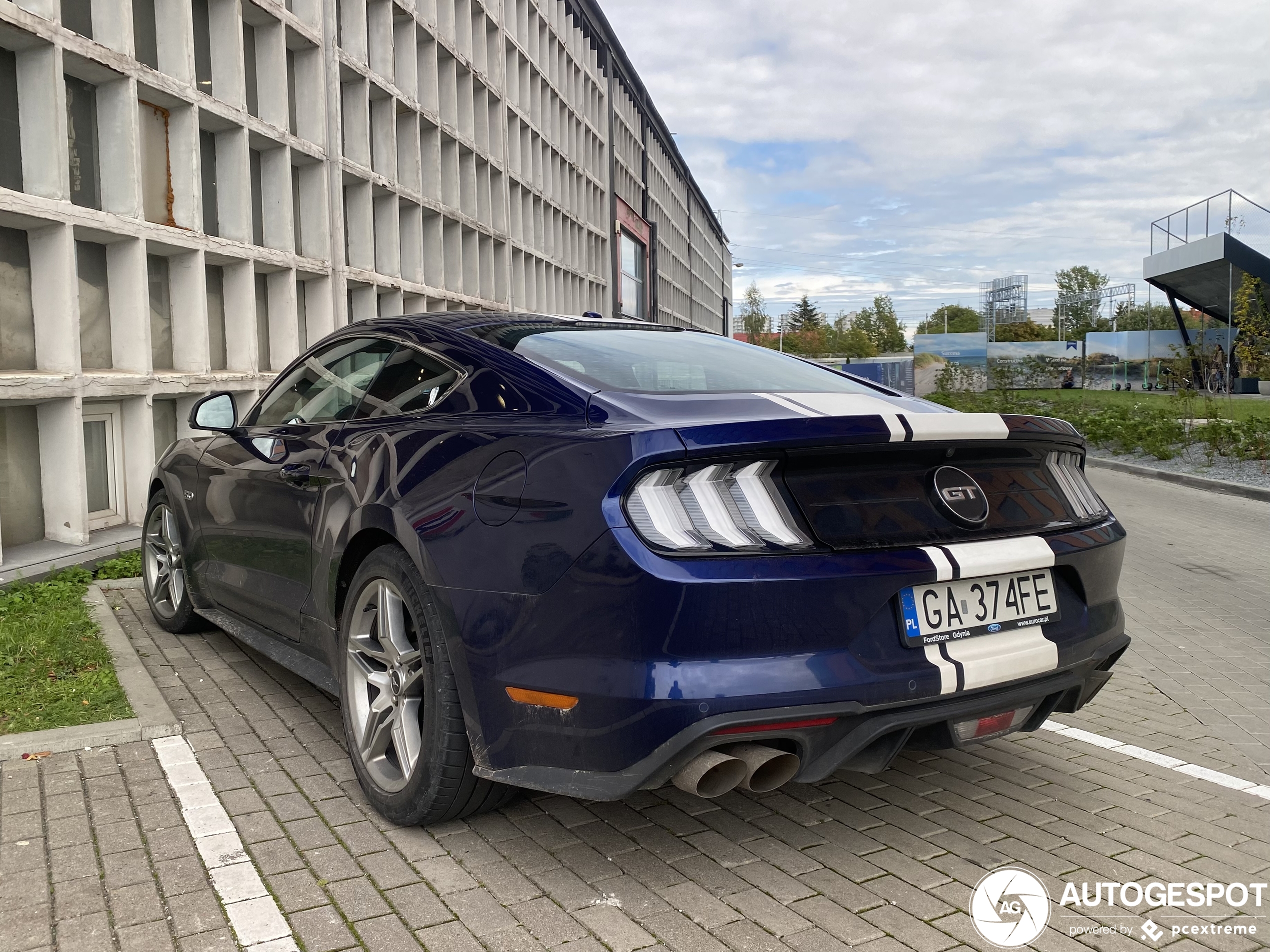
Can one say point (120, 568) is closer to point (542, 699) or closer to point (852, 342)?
point (542, 699)

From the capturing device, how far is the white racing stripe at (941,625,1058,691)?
8.23 feet

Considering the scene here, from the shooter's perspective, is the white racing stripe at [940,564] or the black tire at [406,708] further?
→ the black tire at [406,708]

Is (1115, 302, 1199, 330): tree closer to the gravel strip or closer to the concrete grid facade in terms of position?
the gravel strip

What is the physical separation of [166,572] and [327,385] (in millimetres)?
1834

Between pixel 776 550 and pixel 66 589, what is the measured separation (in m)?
4.98

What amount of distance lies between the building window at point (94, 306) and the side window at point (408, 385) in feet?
15.6

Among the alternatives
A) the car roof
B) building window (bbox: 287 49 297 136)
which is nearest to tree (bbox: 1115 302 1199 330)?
building window (bbox: 287 49 297 136)

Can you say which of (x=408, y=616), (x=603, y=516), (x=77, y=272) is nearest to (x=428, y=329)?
(x=408, y=616)

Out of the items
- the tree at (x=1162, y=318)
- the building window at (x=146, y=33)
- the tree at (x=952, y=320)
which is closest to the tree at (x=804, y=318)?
the tree at (x=952, y=320)

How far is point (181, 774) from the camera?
10.7ft

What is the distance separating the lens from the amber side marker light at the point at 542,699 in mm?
2400

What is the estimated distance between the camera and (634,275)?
3703cm

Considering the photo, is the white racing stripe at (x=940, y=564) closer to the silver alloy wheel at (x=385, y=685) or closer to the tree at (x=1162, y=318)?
the silver alloy wheel at (x=385, y=685)

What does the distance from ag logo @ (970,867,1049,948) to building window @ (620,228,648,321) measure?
101 feet
